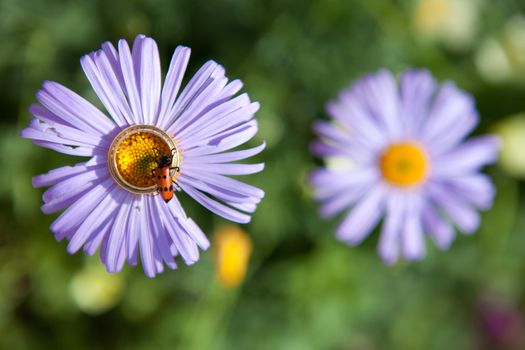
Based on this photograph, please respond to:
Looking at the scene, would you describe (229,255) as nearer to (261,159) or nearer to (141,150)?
(261,159)

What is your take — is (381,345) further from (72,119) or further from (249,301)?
(72,119)

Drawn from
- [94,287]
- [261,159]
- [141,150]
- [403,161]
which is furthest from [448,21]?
[94,287]

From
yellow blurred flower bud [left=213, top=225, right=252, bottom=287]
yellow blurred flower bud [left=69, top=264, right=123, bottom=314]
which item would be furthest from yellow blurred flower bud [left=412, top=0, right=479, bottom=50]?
yellow blurred flower bud [left=69, top=264, right=123, bottom=314]

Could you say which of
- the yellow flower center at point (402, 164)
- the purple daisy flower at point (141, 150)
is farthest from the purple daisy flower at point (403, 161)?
the purple daisy flower at point (141, 150)

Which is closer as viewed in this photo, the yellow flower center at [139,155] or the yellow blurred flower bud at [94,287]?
the yellow flower center at [139,155]

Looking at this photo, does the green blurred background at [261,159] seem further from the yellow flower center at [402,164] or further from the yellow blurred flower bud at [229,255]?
the yellow flower center at [402,164]

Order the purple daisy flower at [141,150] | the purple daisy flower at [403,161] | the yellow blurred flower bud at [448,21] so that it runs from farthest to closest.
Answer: the yellow blurred flower bud at [448,21], the purple daisy flower at [403,161], the purple daisy flower at [141,150]

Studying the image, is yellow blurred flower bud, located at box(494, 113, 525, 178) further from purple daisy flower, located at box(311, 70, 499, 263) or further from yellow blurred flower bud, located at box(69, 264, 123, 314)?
yellow blurred flower bud, located at box(69, 264, 123, 314)
